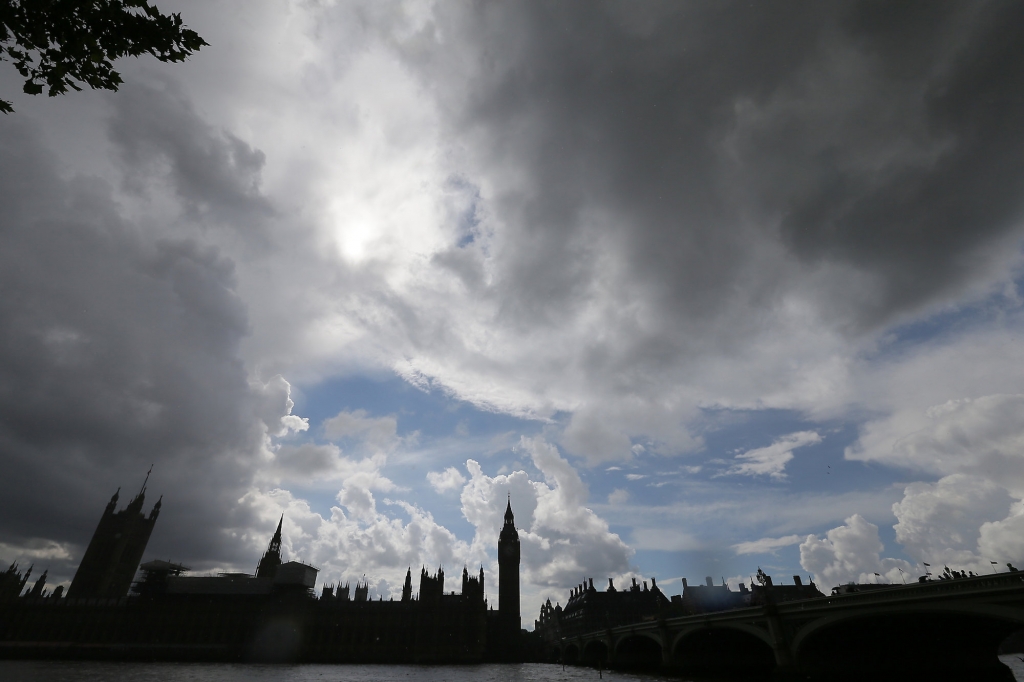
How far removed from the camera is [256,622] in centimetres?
12100

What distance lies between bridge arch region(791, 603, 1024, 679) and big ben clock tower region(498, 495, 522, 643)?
10382 centimetres

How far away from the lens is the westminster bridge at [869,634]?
27.4 meters

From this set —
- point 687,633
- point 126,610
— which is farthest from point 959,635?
point 126,610

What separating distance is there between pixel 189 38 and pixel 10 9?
9.16 feet

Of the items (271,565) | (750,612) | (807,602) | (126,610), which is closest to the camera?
(807,602)

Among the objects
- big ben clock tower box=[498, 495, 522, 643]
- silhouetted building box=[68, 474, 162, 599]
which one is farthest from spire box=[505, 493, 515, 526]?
silhouetted building box=[68, 474, 162, 599]

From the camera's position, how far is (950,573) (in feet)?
311

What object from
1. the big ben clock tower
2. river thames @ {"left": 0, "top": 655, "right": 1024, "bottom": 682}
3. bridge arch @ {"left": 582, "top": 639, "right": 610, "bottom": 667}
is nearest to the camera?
river thames @ {"left": 0, "top": 655, "right": 1024, "bottom": 682}

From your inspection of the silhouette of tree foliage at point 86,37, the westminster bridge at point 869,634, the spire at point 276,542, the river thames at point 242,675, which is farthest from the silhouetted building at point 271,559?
the silhouette of tree foliage at point 86,37

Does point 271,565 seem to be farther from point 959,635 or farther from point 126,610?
point 959,635

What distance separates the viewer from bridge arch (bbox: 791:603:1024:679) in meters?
39.2

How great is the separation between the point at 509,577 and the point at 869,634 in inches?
4481

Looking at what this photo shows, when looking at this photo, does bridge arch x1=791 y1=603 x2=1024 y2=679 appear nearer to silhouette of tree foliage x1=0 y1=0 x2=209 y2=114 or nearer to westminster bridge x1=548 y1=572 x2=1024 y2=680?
westminster bridge x1=548 y1=572 x2=1024 y2=680

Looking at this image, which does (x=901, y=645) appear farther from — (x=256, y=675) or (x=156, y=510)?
(x=156, y=510)
